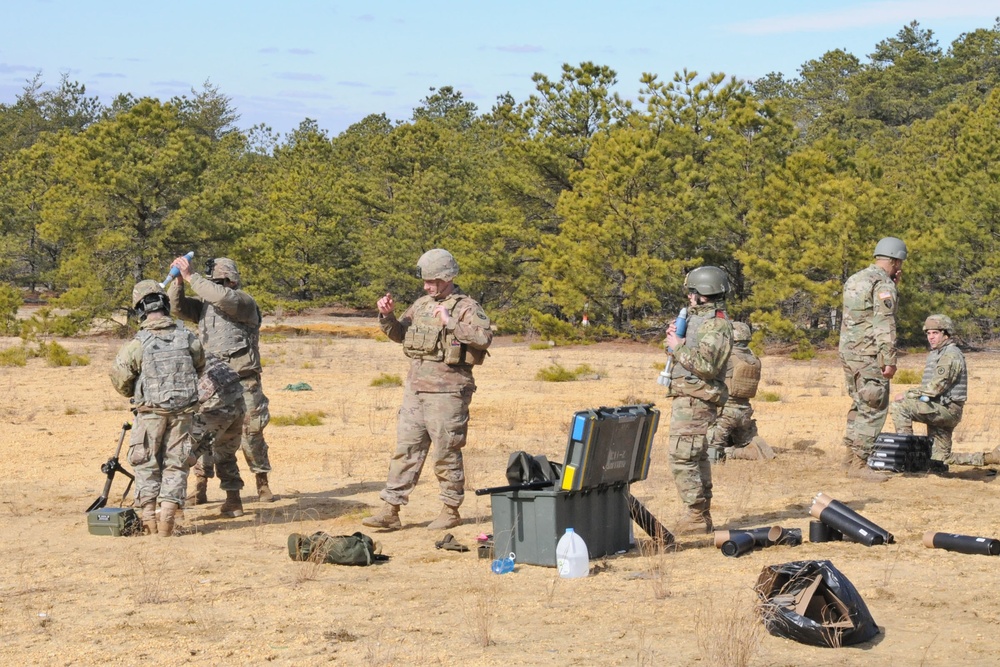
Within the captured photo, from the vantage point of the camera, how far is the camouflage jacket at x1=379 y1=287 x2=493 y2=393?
369 inches

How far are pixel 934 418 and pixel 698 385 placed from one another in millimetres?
4446

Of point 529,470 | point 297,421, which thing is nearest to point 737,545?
point 529,470

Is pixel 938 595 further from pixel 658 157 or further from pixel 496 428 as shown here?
pixel 658 157

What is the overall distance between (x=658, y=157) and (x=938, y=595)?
26.8 meters

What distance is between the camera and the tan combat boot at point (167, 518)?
9273 millimetres

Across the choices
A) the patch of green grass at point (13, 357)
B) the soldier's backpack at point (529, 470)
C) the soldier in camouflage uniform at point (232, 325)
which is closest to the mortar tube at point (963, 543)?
the soldier's backpack at point (529, 470)

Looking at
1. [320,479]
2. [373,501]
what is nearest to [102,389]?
[320,479]

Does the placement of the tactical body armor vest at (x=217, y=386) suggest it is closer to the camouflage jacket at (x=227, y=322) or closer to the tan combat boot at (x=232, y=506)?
the camouflage jacket at (x=227, y=322)

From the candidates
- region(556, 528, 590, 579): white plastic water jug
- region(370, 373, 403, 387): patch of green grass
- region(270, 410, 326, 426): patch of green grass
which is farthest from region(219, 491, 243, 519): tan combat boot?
Answer: region(370, 373, 403, 387): patch of green grass

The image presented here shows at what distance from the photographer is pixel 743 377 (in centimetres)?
1275

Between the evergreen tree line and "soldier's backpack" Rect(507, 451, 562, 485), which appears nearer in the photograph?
"soldier's backpack" Rect(507, 451, 562, 485)

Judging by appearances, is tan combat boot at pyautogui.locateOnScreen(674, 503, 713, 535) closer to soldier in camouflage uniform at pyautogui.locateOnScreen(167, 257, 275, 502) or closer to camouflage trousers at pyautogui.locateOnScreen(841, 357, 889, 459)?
camouflage trousers at pyautogui.locateOnScreen(841, 357, 889, 459)

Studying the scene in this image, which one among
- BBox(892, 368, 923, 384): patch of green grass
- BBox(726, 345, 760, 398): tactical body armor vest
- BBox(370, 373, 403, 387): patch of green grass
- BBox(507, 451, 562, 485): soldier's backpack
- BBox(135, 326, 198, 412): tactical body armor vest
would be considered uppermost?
BBox(135, 326, 198, 412): tactical body armor vest

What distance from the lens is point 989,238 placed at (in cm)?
3017
